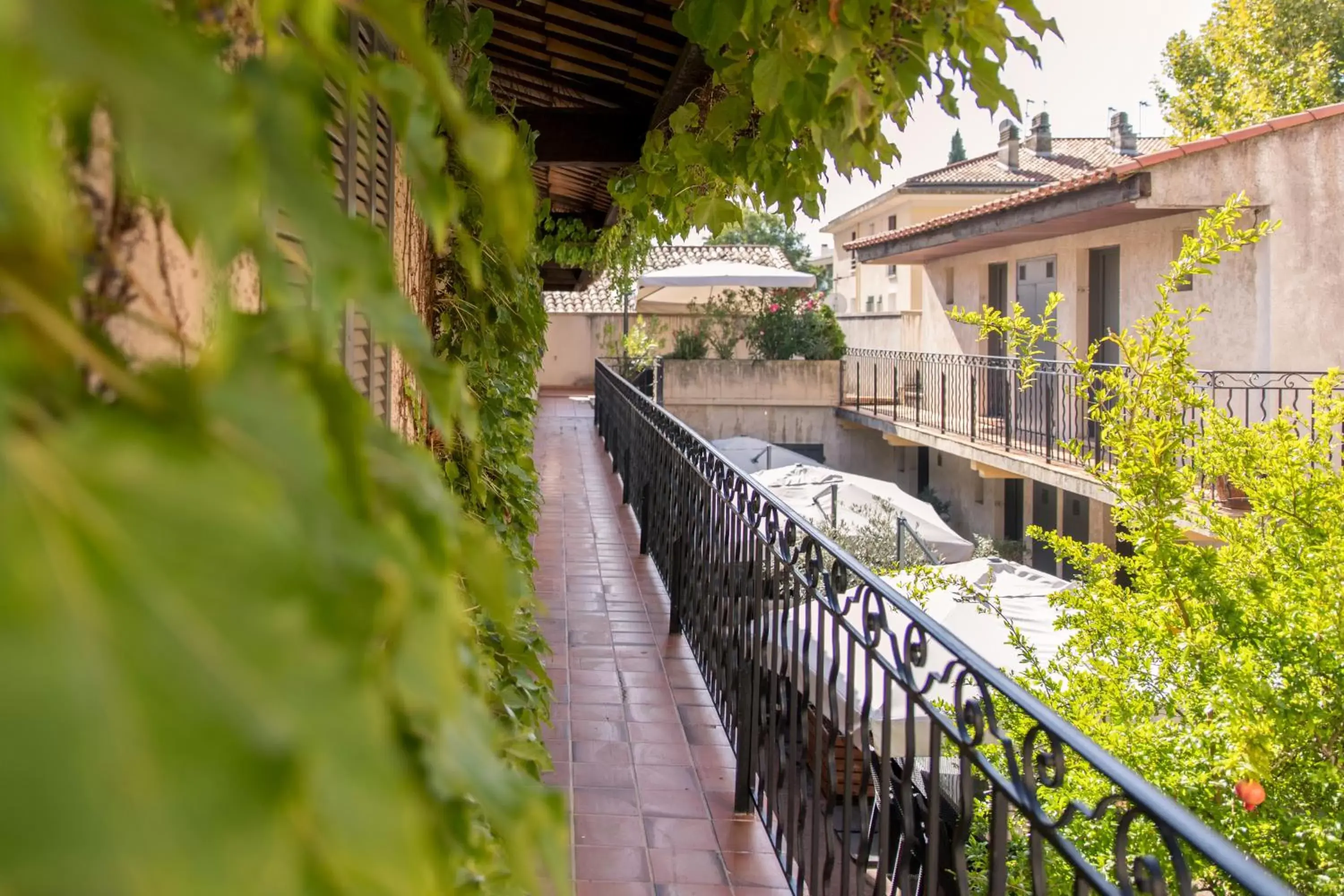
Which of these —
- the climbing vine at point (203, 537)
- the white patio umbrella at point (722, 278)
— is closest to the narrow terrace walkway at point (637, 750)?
the climbing vine at point (203, 537)

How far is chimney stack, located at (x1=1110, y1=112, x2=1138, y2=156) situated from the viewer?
33.4m

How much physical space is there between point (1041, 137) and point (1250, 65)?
9.15 meters

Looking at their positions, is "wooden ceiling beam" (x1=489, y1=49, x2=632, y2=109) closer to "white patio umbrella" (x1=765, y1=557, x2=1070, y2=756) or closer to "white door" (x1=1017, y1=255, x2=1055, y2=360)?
"white patio umbrella" (x1=765, y1=557, x2=1070, y2=756)

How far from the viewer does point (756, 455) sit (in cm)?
1920

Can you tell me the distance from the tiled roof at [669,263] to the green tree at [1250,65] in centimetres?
1060

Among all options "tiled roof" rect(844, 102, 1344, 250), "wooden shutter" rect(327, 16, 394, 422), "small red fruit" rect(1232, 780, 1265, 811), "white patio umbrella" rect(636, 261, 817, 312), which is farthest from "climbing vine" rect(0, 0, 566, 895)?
"white patio umbrella" rect(636, 261, 817, 312)

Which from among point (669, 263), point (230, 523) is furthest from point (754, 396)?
point (230, 523)

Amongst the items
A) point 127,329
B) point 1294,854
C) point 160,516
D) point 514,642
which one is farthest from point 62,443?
point 1294,854

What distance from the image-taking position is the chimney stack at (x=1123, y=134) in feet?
110

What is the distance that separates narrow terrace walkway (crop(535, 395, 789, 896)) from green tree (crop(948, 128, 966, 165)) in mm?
76038

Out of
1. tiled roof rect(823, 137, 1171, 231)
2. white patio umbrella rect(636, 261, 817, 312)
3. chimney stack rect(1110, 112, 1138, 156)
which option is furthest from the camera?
chimney stack rect(1110, 112, 1138, 156)

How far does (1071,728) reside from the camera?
1.74 meters

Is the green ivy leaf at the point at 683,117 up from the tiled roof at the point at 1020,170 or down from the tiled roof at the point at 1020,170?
down

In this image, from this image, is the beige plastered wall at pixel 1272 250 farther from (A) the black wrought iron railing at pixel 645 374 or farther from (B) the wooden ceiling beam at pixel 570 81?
(B) the wooden ceiling beam at pixel 570 81
